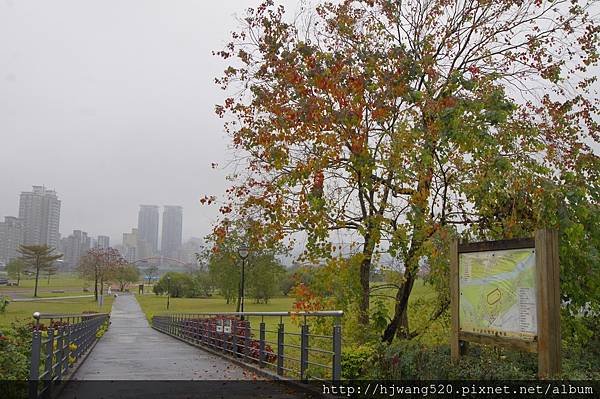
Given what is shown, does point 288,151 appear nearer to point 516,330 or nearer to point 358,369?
point 358,369

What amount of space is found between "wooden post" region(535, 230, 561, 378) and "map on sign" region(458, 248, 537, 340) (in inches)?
4.6

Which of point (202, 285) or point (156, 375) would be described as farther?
point (202, 285)

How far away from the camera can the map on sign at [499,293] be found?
18.5 ft

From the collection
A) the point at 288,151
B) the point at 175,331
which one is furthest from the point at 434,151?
the point at 175,331

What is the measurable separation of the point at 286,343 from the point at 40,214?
16725 cm

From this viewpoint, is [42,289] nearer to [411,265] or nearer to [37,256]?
[37,256]

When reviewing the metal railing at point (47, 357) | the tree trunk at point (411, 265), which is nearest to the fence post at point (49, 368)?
the metal railing at point (47, 357)

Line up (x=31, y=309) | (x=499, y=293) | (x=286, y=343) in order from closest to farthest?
1. (x=499, y=293)
2. (x=286, y=343)
3. (x=31, y=309)

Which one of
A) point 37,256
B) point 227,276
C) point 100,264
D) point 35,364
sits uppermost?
point 37,256

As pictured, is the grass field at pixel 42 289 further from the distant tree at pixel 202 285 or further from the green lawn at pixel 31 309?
the distant tree at pixel 202 285

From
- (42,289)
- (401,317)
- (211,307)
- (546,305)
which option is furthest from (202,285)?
(546,305)

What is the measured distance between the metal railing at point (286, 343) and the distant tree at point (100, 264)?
6803cm

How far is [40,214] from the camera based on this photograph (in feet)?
537

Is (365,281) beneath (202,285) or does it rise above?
above
